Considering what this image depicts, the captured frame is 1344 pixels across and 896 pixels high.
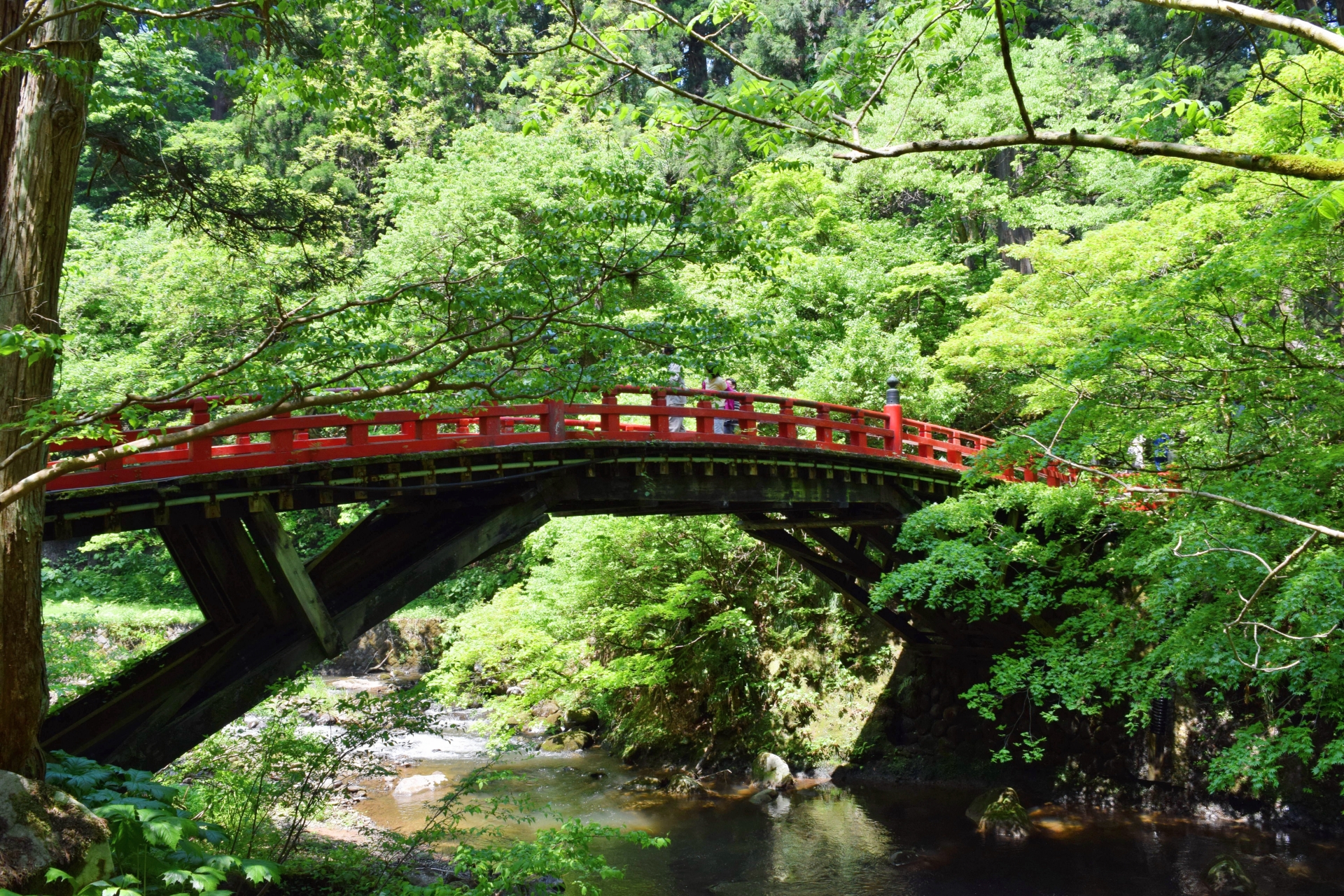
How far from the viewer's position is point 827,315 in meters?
19.7

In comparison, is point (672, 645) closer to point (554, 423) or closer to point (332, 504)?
point (554, 423)

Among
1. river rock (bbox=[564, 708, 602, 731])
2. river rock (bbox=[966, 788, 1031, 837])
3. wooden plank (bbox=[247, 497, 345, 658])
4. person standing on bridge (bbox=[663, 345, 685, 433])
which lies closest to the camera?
wooden plank (bbox=[247, 497, 345, 658])

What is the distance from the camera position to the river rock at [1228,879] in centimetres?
959

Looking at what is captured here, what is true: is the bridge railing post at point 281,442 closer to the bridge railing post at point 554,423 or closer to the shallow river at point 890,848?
the bridge railing post at point 554,423

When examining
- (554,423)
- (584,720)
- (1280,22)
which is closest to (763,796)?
(584,720)

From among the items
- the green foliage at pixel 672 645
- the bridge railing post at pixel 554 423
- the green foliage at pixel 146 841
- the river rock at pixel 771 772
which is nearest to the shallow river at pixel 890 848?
the river rock at pixel 771 772

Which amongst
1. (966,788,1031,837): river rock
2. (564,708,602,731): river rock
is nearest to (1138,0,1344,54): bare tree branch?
(966,788,1031,837): river rock

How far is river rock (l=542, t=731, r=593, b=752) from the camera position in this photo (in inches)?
667

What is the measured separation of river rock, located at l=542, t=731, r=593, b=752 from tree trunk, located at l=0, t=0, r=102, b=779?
12571mm

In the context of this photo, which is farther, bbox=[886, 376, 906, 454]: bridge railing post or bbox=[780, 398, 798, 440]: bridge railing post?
bbox=[886, 376, 906, 454]: bridge railing post

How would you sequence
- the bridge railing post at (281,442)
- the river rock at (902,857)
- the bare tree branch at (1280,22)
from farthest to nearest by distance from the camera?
1. the river rock at (902,857)
2. the bridge railing post at (281,442)
3. the bare tree branch at (1280,22)

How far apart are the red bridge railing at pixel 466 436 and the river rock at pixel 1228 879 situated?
16.9ft

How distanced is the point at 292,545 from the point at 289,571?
24 centimetres

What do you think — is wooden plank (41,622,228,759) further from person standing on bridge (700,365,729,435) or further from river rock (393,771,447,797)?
river rock (393,771,447,797)
